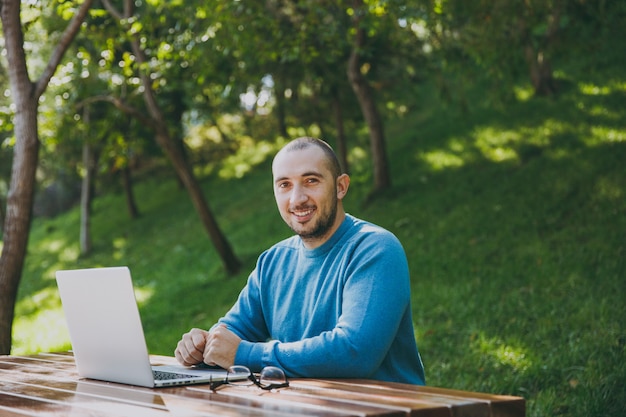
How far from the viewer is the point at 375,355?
281 cm

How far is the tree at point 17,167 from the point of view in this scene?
6.43m

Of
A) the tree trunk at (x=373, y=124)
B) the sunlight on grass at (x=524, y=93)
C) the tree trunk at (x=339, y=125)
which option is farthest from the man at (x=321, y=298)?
the sunlight on grass at (x=524, y=93)

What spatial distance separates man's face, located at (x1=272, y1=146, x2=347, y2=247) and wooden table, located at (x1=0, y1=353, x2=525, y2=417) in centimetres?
68

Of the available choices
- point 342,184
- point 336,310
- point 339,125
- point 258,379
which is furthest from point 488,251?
point 258,379

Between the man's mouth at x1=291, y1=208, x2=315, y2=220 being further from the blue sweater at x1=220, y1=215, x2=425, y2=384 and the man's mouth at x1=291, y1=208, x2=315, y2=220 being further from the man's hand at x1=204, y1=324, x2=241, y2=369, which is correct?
the man's hand at x1=204, y1=324, x2=241, y2=369

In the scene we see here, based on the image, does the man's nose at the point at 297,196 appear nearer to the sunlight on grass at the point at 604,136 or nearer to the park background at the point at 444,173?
the park background at the point at 444,173

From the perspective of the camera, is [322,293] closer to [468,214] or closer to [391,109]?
[468,214]

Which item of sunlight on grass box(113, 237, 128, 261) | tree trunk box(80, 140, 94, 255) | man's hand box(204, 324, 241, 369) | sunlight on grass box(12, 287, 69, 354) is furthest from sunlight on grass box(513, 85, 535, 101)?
man's hand box(204, 324, 241, 369)

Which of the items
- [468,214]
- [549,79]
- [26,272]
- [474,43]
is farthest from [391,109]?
[26,272]

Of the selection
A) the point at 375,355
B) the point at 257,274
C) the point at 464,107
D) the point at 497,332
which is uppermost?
the point at 464,107

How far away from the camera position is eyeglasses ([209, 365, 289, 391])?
2547 mm

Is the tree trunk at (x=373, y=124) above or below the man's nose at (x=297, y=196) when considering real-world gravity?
above

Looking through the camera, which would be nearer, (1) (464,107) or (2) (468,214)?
(2) (468,214)

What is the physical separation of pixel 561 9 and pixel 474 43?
3.37ft
